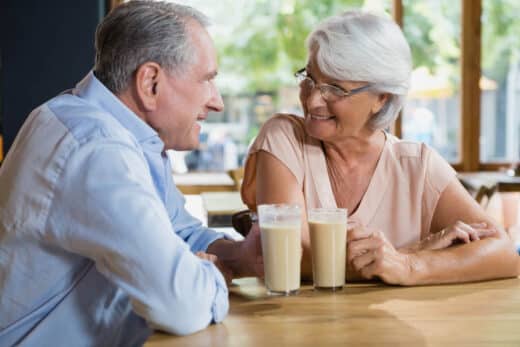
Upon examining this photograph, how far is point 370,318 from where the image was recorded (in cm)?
144

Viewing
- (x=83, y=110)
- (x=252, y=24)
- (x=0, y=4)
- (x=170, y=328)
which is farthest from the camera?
(x=252, y=24)

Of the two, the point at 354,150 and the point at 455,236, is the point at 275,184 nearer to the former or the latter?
the point at 354,150

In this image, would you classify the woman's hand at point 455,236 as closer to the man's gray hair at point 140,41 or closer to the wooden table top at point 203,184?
the man's gray hair at point 140,41

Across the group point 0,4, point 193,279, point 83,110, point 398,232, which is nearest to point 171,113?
point 83,110

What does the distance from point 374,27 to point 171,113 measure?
0.69 metres

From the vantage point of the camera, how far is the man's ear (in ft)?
5.03

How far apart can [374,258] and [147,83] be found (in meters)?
0.67

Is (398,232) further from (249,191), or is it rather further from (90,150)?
(90,150)

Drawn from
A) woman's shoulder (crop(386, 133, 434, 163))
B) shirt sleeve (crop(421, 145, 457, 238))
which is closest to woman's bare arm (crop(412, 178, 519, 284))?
shirt sleeve (crop(421, 145, 457, 238))

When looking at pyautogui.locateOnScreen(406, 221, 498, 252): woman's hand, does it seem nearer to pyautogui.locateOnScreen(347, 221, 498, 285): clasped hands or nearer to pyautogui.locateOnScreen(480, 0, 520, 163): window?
pyautogui.locateOnScreen(347, 221, 498, 285): clasped hands

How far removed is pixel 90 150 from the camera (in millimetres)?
1321

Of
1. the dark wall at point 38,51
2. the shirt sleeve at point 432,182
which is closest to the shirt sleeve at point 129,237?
the shirt sleeve at point 432,182

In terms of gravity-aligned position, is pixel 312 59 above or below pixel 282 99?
above

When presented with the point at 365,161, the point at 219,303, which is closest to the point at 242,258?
the point at 219,303
